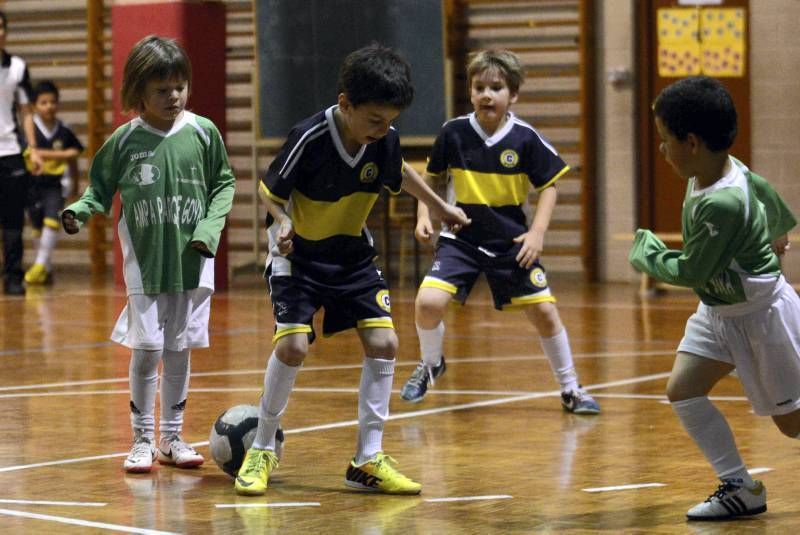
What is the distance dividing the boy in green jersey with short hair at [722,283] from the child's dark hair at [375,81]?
78cm

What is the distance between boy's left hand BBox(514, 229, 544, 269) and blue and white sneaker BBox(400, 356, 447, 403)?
A: 2.24ft

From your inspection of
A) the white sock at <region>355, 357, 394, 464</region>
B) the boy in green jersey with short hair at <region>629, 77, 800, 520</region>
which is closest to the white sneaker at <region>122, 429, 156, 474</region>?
the white sock at <region>355, 357, 394, 464</region>

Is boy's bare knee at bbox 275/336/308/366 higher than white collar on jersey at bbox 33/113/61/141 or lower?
lower

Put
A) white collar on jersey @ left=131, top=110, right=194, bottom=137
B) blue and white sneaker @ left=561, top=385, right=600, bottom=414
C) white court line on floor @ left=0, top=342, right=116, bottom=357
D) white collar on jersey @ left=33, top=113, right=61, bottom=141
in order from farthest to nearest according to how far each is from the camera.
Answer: white collar on jersey @ left=33, top=113, right=61, bottom=141, white court line on floor @ left=0, top=342, right=116, bottom=357, blue and white sneaker @ left=561, top=385, right=600, bottom=414, white collar on jersey @ left=131, top=110, right=194, bottom=137

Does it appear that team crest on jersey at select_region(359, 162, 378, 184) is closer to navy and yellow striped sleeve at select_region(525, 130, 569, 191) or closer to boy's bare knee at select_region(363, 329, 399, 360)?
boy's bare knee at select_region(363, 329, 399, 360)

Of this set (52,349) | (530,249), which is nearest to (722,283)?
(530,249)

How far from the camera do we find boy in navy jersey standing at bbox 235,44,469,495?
182 inches

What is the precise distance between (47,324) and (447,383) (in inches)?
143

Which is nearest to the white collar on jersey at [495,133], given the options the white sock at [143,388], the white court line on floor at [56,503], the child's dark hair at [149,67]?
the child's dark hair at [149,67]

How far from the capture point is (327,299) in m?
4.70

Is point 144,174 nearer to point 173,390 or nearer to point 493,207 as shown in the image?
point 173,390

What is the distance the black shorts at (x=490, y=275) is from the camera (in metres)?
6.45

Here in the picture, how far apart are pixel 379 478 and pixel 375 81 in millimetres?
1176

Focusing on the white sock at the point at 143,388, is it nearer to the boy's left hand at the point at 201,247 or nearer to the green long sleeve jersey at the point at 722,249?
the boy's left hand at the point at 201,247
